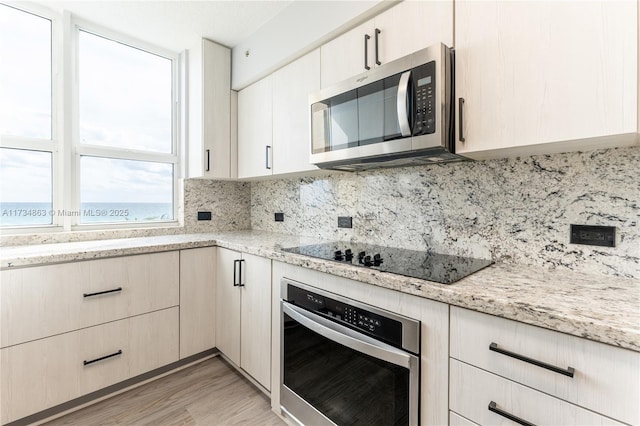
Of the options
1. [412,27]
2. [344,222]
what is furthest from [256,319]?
[412,27]

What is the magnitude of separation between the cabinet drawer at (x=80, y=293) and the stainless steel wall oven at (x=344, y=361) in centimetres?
91

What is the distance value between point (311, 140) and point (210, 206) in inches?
57.7

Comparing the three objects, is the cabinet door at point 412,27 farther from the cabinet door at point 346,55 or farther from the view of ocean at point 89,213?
the view of ocean at point 89,213

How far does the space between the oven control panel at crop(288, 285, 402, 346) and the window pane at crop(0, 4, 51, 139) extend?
213 centimetres

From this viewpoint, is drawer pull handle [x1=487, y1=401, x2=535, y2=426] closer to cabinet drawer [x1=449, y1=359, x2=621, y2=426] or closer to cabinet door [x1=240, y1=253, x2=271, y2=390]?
cabinet drawer [x1=449, y1=359, x2=621, y2=426]

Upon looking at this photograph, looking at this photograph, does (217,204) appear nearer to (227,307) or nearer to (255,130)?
(255,130)

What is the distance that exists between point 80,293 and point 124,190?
3.46 ft

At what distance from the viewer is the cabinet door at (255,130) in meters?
2.18

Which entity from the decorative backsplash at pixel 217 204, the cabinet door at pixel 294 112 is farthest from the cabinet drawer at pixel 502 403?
the decorative backsplash at pixel 217 204

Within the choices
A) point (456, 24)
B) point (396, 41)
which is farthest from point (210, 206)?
point (456, 24)

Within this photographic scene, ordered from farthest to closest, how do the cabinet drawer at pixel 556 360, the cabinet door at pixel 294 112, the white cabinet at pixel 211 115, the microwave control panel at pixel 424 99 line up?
1. the white cabinet at pixel 211 115
2. the cabinet door at pixel 294 112
3. the microwave control panel at pixel 424 99
4. the cabinet drawer at pixel 556 360

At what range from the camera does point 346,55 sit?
1.59m

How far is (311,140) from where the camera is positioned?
65.7 inches

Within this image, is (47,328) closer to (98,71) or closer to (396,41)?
(98,71)
